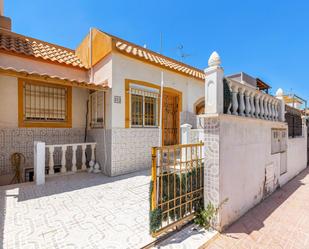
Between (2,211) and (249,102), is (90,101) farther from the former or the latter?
(249,102)

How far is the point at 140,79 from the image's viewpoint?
22.1ft

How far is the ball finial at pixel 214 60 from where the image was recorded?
2969 millimetres

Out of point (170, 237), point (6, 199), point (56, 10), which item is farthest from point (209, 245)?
point (56, 10)

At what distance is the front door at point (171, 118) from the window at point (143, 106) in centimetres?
63

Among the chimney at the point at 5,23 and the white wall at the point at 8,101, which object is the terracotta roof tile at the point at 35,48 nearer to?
the chimney at the point at 5,23

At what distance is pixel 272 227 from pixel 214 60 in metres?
3.32

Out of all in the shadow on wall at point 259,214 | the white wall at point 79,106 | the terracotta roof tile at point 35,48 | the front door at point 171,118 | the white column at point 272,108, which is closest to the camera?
the shadow on wall at point 259,214

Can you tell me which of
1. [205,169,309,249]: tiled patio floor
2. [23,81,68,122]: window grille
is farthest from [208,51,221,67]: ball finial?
[23,81,68,122]: window grille

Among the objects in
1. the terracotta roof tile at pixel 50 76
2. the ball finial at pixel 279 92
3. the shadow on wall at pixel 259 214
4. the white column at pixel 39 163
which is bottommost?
the shadow on wall at pixel 259 214

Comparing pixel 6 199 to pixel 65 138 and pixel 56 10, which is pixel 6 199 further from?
pixel 56 10

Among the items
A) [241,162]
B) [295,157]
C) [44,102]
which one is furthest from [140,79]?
[295,157]

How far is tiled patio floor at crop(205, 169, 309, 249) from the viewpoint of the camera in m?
2.63

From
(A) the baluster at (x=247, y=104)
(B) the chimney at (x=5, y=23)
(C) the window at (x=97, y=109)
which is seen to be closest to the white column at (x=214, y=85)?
(A) the baluster at (x=247, y=104)

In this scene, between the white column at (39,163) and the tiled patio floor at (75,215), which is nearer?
the tiled patio floor at (75,215)
